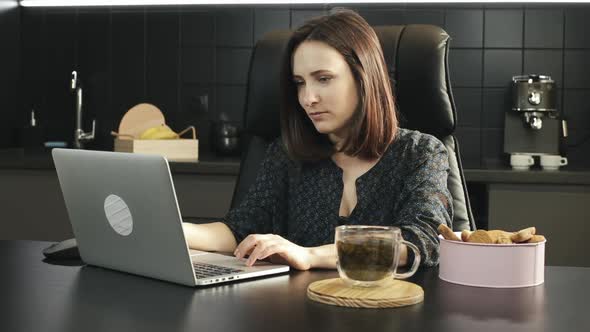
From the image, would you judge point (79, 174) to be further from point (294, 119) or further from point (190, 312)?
point (294, 119)

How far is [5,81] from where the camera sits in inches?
145

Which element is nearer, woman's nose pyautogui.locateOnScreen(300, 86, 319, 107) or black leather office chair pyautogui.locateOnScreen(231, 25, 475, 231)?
woman's nose pyautogui.locateOnScreen(300, 86, 319, 107)

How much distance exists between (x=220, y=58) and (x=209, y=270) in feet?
7.69

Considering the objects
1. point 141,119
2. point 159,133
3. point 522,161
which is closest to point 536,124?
point 522,161

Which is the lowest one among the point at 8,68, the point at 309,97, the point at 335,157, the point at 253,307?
the point at 253,307

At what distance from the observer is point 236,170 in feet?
9.84

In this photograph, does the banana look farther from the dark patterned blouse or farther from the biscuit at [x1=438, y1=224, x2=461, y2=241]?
the biscuit at [x1=438, y1=224, x2=461, y2=241]

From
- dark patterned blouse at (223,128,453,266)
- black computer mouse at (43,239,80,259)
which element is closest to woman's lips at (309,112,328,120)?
dark patterned blouse at (223,128,453,266)

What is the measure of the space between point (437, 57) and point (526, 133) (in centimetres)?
126

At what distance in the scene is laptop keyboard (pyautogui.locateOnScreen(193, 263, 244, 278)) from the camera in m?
1.31

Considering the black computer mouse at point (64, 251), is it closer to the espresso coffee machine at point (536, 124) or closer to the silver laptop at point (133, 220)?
the silver laptop at point (133, 220)

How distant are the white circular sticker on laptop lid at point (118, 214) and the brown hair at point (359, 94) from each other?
658 millimetres

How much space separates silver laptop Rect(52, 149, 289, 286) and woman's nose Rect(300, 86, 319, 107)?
16.8 inches

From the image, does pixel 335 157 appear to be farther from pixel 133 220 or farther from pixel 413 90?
pixel 133 220
